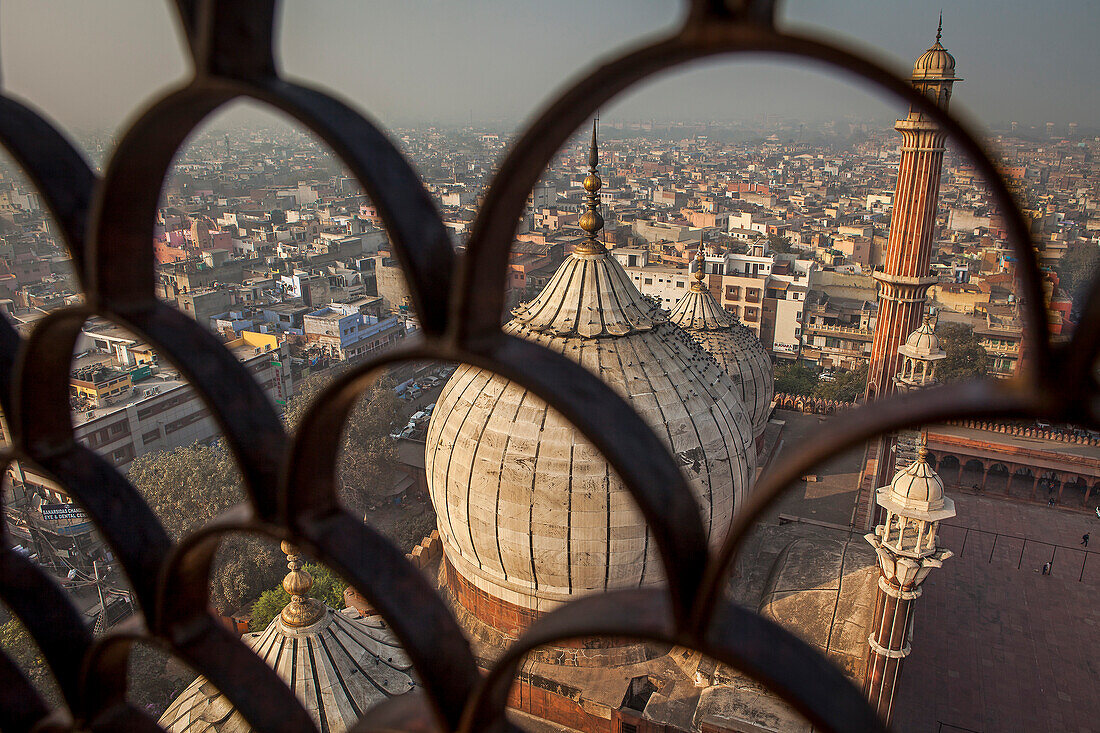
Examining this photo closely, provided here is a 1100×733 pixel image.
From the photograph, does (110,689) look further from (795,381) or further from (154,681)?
(795,381)

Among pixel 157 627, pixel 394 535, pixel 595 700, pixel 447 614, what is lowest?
pixel 394 535

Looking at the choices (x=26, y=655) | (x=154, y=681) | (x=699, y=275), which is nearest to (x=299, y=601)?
(x=154, y=681)

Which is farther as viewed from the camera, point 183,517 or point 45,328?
point 183,517

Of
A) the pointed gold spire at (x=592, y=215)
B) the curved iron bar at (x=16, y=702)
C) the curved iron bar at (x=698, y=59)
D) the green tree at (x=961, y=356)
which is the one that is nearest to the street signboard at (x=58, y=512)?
the pointed gold spire at (x=592, y=215)

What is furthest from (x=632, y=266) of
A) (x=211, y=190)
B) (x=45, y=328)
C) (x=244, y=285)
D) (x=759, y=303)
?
(x=211, y=190)

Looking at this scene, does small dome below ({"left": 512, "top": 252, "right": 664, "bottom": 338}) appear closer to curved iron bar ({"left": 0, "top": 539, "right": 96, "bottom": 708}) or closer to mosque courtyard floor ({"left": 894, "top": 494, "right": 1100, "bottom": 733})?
mosque courtyard floor ({"left": 894, "top": 494, "right": 1100, "bottom": 733})

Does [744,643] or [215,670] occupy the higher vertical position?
[744,643]

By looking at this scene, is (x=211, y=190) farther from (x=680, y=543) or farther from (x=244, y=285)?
(x=680, y=543)

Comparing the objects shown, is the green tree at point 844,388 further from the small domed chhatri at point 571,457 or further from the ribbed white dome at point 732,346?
the small domed chhatri at point 571,457
